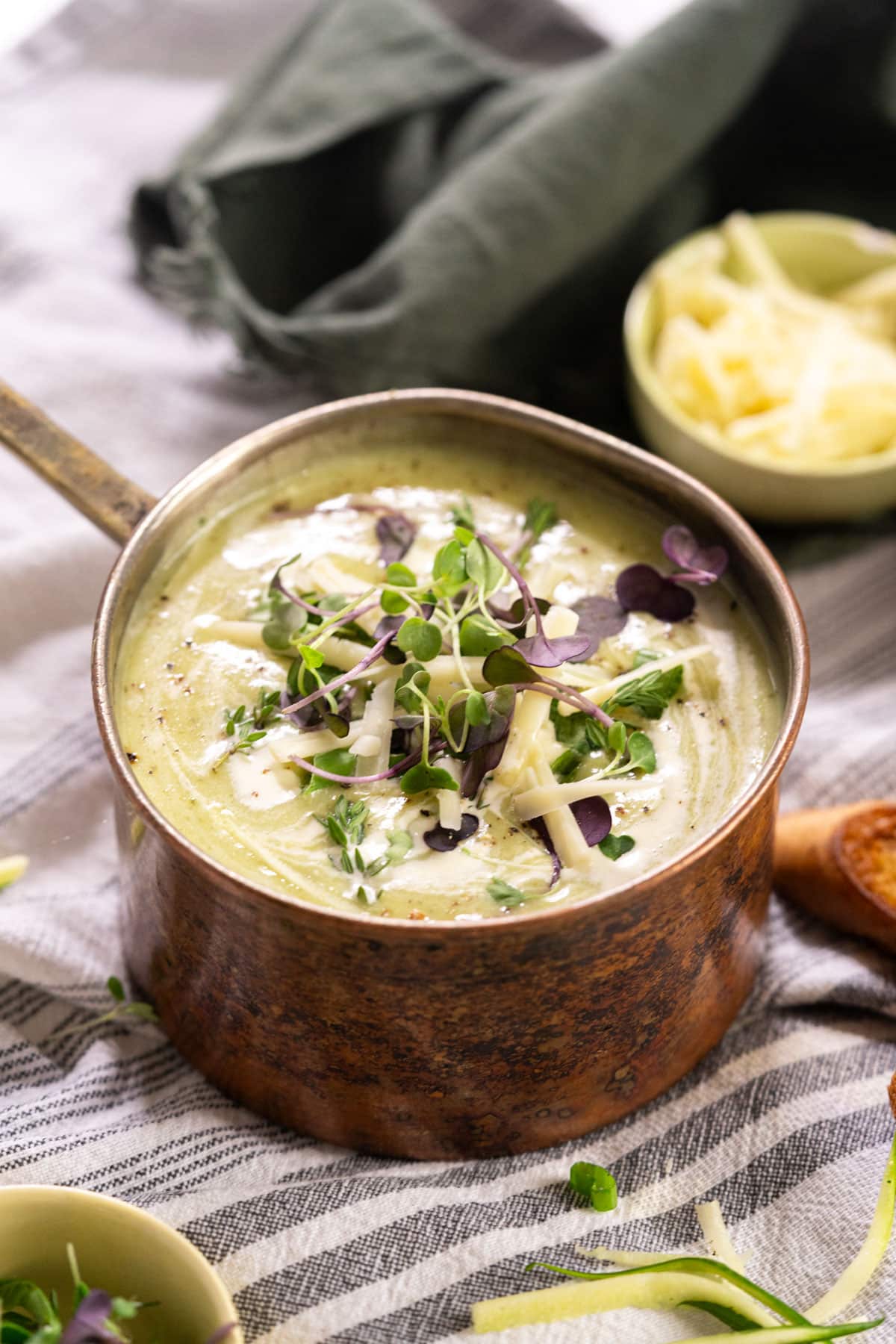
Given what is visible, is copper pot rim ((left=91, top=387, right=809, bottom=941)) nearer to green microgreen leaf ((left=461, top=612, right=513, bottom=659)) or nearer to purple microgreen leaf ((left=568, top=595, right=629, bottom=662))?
purple microgreen leaf ((left=568, top=595, right=629, bottom=662))

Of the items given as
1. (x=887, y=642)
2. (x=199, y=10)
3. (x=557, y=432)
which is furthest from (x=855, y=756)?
(x=199, y=10)

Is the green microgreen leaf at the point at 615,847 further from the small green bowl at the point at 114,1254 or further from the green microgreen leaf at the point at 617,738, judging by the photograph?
the small green bowl at the point at 114,1254

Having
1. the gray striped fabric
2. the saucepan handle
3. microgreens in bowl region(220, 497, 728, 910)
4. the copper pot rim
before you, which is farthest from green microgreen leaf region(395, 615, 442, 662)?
the gray striped fabric

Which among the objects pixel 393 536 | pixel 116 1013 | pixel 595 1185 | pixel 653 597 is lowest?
pixel 595 1185

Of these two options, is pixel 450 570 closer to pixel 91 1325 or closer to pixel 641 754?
pixel 641 754

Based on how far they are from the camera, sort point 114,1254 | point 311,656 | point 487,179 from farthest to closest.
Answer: point 487,179, point 311,656, point 114,1254

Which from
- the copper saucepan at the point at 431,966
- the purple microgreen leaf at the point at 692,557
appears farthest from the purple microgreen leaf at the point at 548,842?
the purple microgreen leaf at the point at 692,557

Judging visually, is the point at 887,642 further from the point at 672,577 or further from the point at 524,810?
the point at 524,810

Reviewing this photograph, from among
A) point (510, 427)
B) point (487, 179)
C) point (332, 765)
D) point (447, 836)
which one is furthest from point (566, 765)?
point (487, 179)
